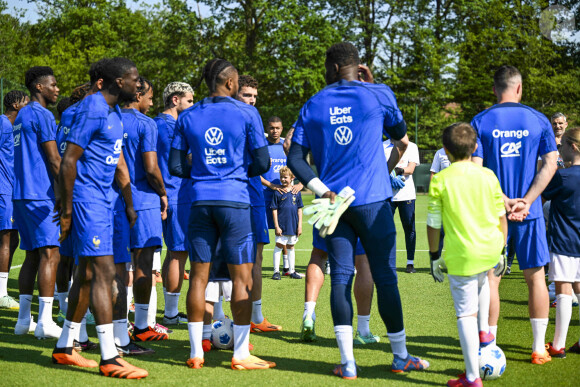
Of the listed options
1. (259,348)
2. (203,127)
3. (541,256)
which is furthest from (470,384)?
(203,127)

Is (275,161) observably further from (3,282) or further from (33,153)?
(3,282)

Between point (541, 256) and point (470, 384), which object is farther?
point (541, 256)

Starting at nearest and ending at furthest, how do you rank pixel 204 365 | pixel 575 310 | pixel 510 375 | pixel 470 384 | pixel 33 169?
pixel 470 384 → pixel 510 375 → pixel 204 365 → pixel 33 169 → pixel 575 310

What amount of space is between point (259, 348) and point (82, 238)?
1914 mm

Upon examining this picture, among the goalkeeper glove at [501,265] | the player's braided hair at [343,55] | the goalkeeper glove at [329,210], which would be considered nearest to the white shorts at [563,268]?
the goalkeeper glove at [501,265]

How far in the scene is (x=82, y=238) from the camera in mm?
5016

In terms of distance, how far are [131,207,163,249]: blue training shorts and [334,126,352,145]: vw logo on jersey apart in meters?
2.18

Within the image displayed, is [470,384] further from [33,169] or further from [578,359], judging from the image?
[33,169]

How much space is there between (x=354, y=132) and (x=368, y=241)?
2.69 ft

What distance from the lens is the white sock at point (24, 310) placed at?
6.60m

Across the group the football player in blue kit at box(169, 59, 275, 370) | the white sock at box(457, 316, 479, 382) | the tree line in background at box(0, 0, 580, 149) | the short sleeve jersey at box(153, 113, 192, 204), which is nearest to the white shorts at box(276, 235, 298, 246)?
the short sleeve jersey at box(153, 113, 192, 204)

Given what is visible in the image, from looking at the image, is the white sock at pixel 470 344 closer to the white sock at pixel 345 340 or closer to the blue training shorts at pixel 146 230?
the white sock at pixel 345 340

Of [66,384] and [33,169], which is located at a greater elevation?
[33,169]

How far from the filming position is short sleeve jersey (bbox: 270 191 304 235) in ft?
33.9
